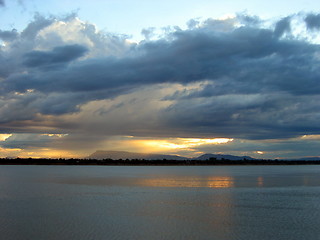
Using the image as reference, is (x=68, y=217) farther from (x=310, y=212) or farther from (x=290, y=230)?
(x=310, y=212)

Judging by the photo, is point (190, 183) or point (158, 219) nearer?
point (158, 219)

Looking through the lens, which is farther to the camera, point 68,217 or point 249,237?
point 68,217

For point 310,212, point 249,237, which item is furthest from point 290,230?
point 310,212

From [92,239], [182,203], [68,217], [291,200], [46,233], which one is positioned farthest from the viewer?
[291,200]

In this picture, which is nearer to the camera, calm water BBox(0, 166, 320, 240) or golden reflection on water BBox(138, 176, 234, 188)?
calm water BBox(0, 166, 320, 240)

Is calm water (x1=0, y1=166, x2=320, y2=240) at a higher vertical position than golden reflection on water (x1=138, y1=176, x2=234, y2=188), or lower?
lower

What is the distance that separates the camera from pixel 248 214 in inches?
1421

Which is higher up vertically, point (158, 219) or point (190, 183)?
point (190, 183)

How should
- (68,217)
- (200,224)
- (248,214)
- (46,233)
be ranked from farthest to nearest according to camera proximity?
1. (248,214)
2. (68,217)
3. (200,224)
4. (46,233)

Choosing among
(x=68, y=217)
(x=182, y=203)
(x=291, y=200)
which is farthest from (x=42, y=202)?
(x=291, y=200)

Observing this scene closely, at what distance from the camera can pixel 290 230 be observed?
1134 inches

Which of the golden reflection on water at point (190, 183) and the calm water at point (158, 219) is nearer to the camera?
the calm water at point (158, 219)

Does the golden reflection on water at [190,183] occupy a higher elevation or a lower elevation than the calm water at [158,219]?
higher

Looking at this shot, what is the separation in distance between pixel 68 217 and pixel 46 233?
6.36 meters
